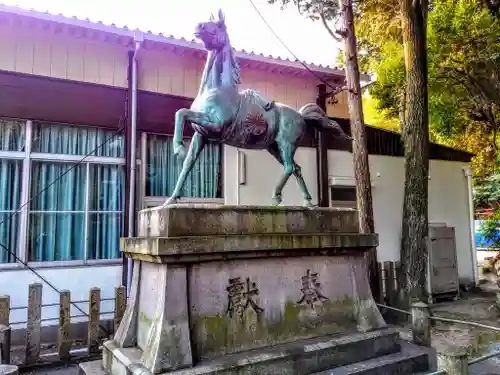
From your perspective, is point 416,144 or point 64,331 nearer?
point 64,331

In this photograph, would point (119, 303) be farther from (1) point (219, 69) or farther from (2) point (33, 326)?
(1) point (219, 69)

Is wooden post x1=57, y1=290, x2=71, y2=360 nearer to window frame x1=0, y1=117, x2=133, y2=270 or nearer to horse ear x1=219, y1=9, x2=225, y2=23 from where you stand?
window frame x1=0, y1=117, x2=133, y2=270

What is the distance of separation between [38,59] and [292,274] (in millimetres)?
6467

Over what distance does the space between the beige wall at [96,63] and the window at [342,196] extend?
2.92 meters

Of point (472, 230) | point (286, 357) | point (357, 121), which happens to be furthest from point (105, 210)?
point (472, 230)

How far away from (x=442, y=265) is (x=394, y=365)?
24.2ft

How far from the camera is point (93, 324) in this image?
20.0 feet

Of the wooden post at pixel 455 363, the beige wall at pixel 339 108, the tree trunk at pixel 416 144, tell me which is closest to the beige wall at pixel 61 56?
the beige wall at pixel 339 108

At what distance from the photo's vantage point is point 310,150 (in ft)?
33.3

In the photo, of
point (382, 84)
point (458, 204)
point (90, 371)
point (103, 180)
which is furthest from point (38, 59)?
point (458, 204)

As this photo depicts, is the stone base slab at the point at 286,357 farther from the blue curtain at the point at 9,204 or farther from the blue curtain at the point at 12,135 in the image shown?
the blue curtain at the point at 12,135

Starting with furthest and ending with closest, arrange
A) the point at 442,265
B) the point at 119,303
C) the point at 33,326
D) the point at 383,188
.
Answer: the point at 383,188 → the point at 442,265 → the point at 119,303 → the point at 33,326

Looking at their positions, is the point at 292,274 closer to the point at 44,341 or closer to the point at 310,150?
the point at 44,341

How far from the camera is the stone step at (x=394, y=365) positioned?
417 cm
